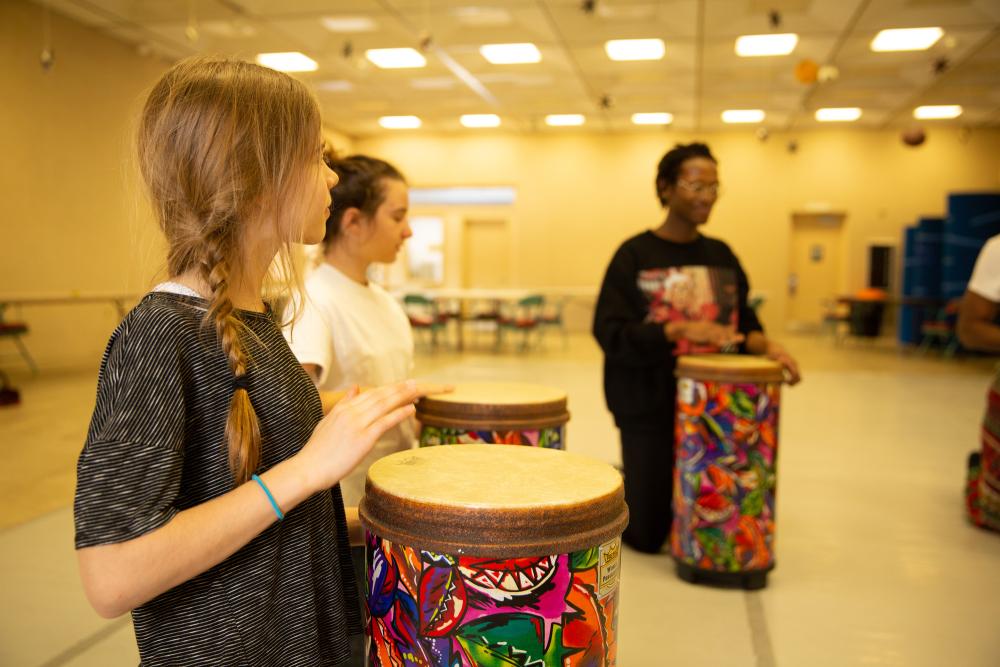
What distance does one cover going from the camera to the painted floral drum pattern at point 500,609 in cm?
102

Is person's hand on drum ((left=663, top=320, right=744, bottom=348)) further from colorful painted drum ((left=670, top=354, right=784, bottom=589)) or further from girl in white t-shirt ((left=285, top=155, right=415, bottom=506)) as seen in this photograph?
girl in white t-shirt ((left=285, top=155, right=415, bottom=506))

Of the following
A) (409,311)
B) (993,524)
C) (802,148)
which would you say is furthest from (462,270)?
(993,524)

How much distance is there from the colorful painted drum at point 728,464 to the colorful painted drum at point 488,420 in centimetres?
99

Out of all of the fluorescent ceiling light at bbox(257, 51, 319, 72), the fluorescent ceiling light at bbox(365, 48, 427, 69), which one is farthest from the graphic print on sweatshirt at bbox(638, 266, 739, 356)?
the fluorescent ceiling light at bbox(257, 51, 319, 72)

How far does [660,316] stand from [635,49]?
7.45m

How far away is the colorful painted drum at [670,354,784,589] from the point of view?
2.82m

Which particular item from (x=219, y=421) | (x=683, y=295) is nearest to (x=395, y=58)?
(x=683, y=295)

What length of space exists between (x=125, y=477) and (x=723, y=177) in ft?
50.4

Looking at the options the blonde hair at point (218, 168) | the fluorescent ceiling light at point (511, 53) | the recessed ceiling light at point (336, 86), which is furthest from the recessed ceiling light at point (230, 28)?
the blonde hair at point (218, 168)

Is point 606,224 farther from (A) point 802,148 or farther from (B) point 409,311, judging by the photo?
(B) point 409,311

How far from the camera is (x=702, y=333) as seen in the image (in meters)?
2.88

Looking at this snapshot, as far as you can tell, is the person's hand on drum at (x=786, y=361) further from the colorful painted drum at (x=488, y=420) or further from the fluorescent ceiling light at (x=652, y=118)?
the fluorescent ceiling light at (x=652, y=118)

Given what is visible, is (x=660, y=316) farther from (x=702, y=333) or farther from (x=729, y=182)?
(x=729, y=182)

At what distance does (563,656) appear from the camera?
1042 mm
